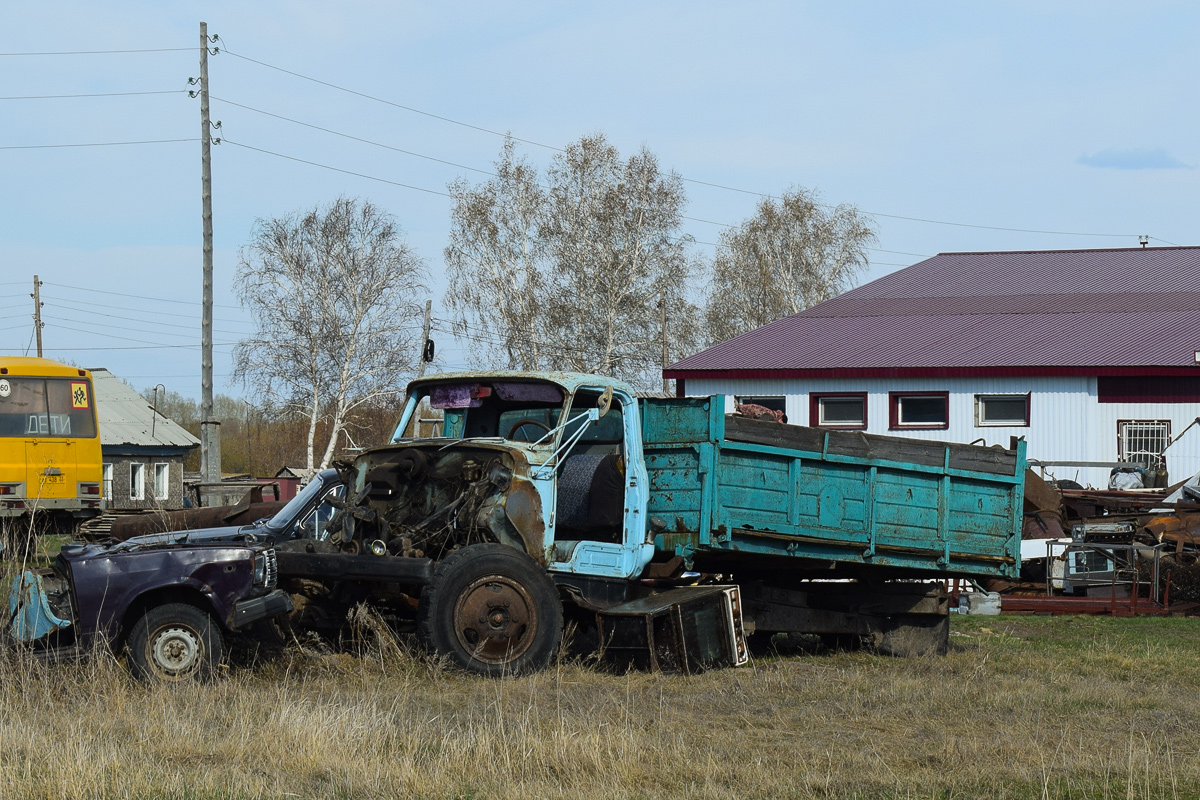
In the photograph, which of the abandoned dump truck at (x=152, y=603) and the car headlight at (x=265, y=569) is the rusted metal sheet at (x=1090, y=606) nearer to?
the car headlight at (x=265, y=569)

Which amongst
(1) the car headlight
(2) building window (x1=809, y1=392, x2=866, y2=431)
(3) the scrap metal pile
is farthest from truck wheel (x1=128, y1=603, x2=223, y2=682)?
(2) building window (x1=809, y1=392, x2=866, y2=431)

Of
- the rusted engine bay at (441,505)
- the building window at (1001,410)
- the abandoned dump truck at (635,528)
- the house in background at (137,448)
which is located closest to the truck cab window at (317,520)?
the abandoned dump truck at (635,528)

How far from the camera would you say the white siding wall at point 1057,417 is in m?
26.9

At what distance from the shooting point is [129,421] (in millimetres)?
51406

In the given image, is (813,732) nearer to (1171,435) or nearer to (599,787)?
(599,787)

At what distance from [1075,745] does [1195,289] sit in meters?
29.0

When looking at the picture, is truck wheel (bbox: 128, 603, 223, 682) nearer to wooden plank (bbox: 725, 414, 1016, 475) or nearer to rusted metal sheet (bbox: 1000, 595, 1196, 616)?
wooden plank (bbox: 725, 414, 1016, 475)

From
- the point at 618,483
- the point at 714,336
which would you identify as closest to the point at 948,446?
the point at 618,483

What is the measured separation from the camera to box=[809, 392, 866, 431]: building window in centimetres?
3012

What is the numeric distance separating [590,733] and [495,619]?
2530 millimetres

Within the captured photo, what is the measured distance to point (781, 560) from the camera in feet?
33.5

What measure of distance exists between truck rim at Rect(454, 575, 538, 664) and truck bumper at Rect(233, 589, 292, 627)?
1.12 metres

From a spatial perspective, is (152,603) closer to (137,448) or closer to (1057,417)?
(1057,417)

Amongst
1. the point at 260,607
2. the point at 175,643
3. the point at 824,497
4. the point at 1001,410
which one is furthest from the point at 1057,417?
the point at 175,643
